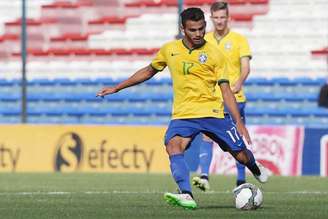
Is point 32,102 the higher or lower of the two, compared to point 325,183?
lower

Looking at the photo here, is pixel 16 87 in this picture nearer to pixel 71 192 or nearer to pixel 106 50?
pixel 106 50

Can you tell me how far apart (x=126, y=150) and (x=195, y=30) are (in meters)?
10.4

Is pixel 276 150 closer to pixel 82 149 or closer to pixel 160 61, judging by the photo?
pixel 82 149

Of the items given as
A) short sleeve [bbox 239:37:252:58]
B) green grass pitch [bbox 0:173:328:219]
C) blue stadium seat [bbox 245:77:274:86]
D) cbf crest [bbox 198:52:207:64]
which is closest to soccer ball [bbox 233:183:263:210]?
green grass pitch [bbox 0:173:328:219]

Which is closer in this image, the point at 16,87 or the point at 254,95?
the point at 254,95

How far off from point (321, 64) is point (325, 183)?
9287 millimetres

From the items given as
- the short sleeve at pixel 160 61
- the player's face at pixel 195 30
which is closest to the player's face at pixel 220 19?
the short sleeve at pixel 160 61

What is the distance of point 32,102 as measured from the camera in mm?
26297

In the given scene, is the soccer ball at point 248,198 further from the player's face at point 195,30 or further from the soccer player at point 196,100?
the player's face at point 195,30

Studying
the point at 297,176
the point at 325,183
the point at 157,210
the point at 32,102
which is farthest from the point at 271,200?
the point at 32,102

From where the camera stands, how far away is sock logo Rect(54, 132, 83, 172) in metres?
20.1

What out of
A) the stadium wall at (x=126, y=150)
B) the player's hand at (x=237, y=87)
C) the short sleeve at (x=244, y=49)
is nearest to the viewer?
the player's hand at (x=237, y=87)

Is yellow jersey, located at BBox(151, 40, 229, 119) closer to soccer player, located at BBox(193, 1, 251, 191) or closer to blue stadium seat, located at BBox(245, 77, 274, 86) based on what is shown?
soccer player, located at BBox(193, 1, 251, 191)

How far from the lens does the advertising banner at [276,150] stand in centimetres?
1905
